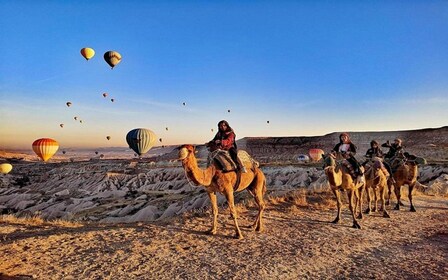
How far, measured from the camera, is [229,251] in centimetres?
736

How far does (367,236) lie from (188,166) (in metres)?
6.05

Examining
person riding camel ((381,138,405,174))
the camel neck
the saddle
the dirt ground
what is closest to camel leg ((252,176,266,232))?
the dirt ground

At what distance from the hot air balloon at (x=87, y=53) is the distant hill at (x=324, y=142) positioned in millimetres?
49529

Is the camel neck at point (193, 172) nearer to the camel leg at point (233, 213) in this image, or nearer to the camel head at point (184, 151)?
the camel head at point (184, 151)

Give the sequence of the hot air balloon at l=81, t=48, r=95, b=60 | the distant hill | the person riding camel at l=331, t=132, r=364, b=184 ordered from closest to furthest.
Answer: the person riding camel at l=331, t=132, r=364, b=184 < the hot air balloon at l=81, t=48, r=95, b=60 < the distant hill

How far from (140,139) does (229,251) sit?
41.1 metres

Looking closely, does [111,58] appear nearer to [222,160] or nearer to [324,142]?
[222,160]

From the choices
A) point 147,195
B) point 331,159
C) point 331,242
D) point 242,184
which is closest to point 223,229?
point 242,184

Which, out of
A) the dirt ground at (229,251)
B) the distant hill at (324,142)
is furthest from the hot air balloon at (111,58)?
the distant hill at (324,142)

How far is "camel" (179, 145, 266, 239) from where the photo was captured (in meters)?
8.06

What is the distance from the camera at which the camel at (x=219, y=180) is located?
8.06 meters

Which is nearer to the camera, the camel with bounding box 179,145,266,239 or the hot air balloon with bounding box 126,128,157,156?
the camel with bounding box 179,145,266,239

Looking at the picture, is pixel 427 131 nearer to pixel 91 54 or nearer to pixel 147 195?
pixel 147 195

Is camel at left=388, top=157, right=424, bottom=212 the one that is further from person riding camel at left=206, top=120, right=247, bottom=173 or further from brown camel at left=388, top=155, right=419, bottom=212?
person riding camel at left=206, top=120, right=247, bottom=173
